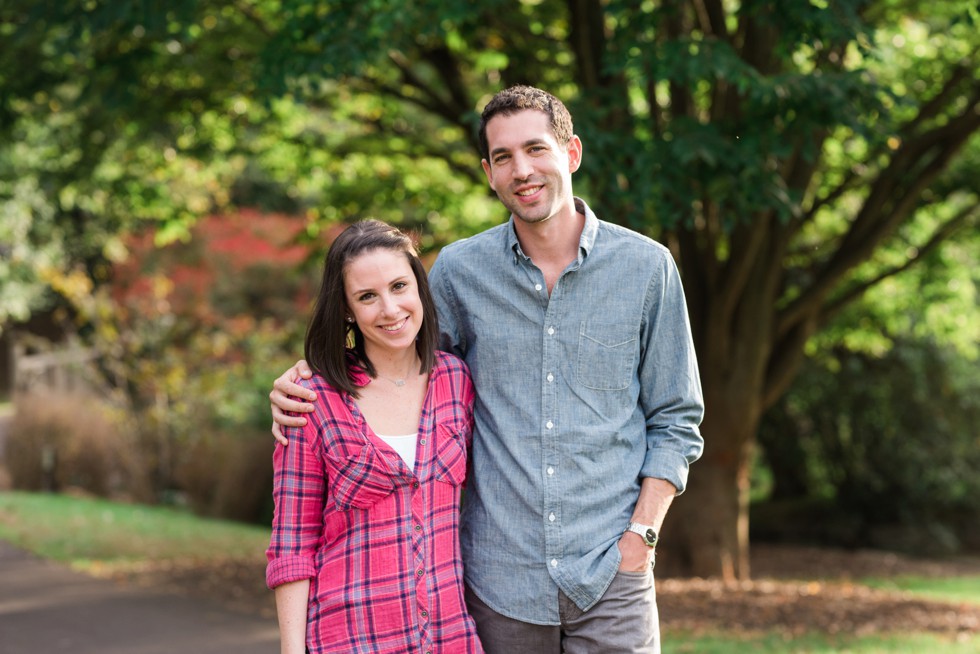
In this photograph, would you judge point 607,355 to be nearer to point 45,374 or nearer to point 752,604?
point 752,604

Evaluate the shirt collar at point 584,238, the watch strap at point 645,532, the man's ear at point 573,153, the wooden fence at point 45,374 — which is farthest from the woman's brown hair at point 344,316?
the wooden fence at point 45,374

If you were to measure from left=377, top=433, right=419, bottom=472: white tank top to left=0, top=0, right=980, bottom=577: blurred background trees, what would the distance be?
133 inches

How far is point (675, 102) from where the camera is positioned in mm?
8102

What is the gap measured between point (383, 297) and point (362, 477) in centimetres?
47

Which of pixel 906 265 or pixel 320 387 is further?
pixel 906 265

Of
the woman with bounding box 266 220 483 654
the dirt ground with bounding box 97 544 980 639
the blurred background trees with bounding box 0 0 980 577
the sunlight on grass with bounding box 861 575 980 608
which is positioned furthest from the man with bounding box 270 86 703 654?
the sunlight on grass with bounding box 861 575 980 608

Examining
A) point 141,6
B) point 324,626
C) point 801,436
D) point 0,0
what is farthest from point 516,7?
point 801,436

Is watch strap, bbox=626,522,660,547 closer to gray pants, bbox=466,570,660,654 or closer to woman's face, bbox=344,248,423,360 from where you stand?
gray pants, bbox=466,570,660,654

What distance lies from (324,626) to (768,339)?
22.1 ft

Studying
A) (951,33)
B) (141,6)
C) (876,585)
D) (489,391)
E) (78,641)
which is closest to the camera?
(489,391)

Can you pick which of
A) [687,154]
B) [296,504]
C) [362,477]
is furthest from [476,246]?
[687,154]

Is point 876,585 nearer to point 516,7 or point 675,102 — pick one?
point 675,102

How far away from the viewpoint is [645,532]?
2.95 m

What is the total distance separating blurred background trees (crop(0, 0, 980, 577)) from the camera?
20.5ft
